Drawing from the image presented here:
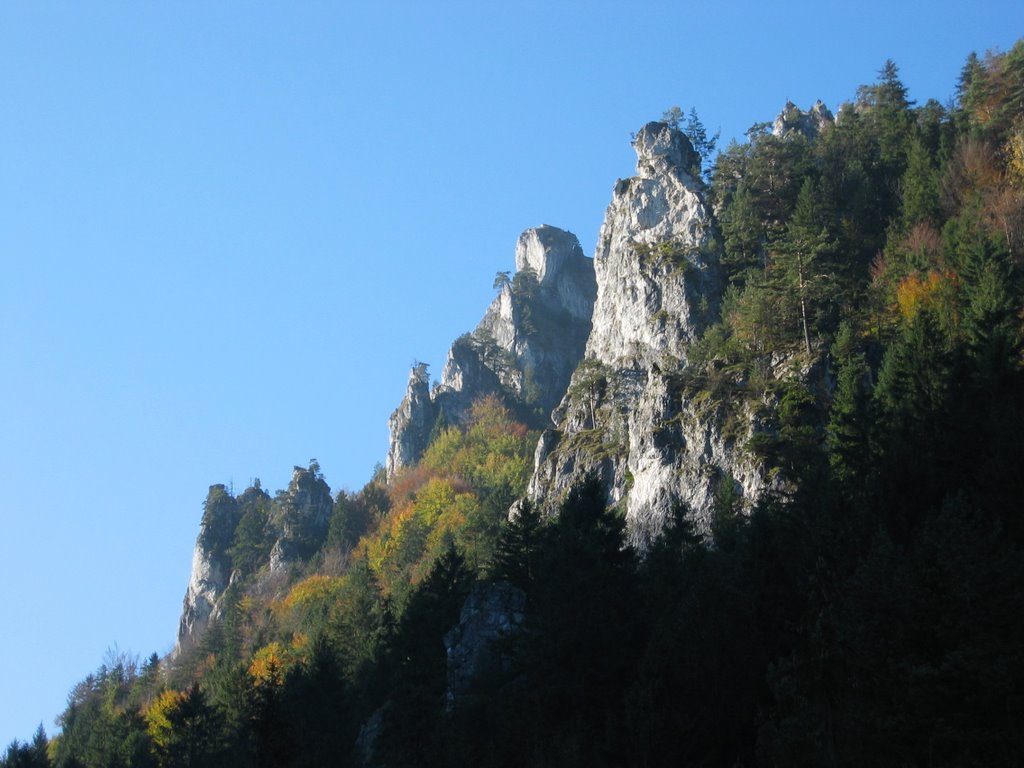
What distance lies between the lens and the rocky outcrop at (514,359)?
122m

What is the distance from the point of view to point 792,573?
104ft

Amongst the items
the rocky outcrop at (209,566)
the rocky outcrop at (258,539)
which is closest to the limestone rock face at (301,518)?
the rocky outcrop at (258,539)

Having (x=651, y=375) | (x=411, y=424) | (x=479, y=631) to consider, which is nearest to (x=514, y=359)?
(x=411, y=424)

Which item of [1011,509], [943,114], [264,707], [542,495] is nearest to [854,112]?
[943,114]

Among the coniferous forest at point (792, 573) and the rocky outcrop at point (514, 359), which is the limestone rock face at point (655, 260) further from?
the rocky outcrop at point (514, 359)

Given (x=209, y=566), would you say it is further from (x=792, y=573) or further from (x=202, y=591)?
(x=792, y=573)

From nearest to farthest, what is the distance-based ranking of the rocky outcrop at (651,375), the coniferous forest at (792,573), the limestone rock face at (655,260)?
1. the coniferous forest at (792,573)
2. the rocky outcrop at (651,375)
3. the limestone rock face at (655,260)

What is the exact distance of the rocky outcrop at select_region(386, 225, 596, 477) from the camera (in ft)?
401

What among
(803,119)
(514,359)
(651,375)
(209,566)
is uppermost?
(803,119)

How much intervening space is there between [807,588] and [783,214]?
164ft

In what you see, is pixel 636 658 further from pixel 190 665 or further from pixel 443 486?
pixel 443 486

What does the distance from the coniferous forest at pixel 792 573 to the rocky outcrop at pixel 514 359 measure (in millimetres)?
37746

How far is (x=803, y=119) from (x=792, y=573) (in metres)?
87.8

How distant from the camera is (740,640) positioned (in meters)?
30.2
